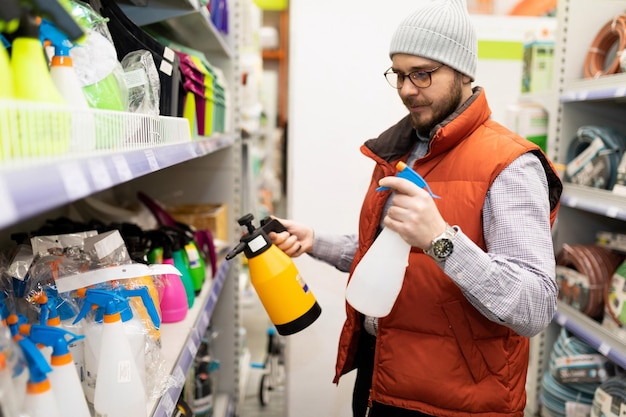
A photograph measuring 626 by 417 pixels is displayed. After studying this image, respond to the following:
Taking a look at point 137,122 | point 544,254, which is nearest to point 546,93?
point 544,254

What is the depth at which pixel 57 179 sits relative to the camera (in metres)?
0.58

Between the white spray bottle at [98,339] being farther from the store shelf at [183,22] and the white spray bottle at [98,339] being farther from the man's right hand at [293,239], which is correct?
the store shelf at [183,22]

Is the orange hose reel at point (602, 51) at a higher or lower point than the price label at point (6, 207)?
higher

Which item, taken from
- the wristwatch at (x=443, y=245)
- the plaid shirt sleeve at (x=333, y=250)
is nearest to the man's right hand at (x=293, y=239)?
the plaid shirt sleeve at (x=333, y=250)

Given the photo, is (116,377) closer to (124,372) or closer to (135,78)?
(124,372)

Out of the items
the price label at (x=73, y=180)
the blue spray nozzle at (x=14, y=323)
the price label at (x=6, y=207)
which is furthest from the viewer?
the blue spray nozzle at (x=14, y=323)

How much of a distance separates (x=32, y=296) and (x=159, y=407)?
351 mm

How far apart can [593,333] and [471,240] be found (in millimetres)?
1409

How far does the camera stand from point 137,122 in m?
0.96

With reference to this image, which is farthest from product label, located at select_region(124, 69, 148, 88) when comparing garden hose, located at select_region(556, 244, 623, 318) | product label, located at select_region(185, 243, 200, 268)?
garden hose, located at select_region(556, 244, 623, 318)

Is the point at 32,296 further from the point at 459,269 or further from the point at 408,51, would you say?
the point at 408,51

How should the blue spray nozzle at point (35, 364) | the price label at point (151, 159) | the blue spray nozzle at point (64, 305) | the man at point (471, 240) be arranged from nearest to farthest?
the blue spray nozzle at point (35, 364) < the price label at point (151, 159) < the blue spray nozzle at point (64, 305) < the man at point (471, 240)

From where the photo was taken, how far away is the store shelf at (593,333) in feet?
6.85

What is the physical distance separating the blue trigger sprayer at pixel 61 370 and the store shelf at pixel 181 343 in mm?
242
